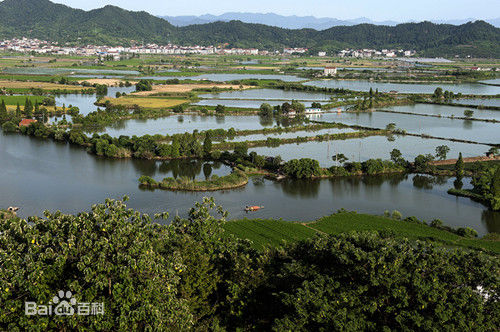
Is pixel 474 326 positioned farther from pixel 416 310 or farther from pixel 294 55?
pixel 294 55

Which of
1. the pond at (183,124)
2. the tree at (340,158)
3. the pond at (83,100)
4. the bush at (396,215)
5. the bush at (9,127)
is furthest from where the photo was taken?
the pond at (83,100)

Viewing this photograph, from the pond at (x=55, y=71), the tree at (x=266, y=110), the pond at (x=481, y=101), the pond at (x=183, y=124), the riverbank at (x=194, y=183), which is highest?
the pond at (x=55, y=71)

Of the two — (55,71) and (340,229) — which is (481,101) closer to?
(340,229)

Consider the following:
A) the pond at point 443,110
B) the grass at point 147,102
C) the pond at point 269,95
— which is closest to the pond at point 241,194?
the grass at point 147,102

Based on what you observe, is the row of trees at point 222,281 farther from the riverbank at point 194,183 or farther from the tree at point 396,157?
the tree at point 396,157

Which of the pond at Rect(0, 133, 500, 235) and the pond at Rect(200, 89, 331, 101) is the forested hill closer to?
the pond at Rect(200, 89, 331, 101)

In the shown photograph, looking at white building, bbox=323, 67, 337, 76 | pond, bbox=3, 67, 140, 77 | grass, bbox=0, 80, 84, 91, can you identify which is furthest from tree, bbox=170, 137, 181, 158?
white building, bbox=323, 67, 337, 76
